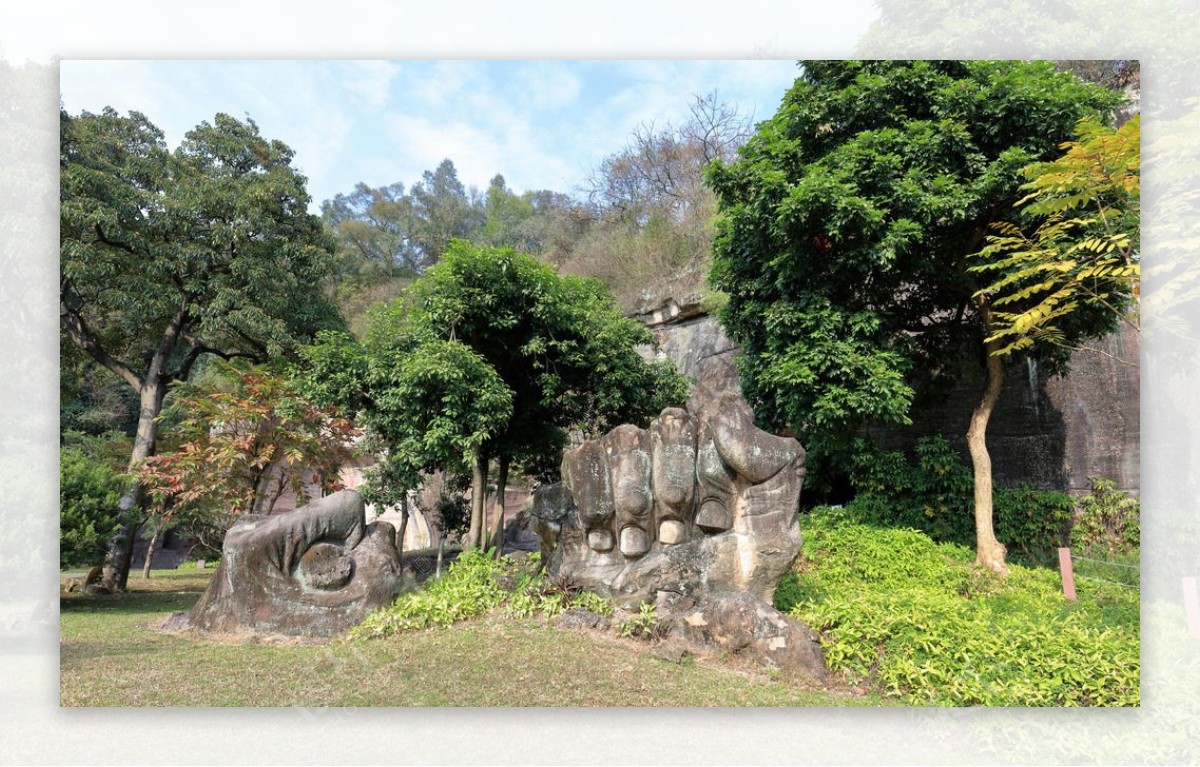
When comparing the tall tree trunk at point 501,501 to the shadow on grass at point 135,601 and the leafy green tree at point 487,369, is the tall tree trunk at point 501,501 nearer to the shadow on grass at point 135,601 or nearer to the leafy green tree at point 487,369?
the leafy green tree at point 487,369

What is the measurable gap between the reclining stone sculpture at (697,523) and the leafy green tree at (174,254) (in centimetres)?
459

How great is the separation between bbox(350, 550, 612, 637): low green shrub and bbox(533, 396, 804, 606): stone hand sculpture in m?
0.16

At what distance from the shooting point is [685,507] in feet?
17.3

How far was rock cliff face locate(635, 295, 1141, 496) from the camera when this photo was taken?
302 inches

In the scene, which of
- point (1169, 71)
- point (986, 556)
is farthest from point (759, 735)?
point (1169, 71)

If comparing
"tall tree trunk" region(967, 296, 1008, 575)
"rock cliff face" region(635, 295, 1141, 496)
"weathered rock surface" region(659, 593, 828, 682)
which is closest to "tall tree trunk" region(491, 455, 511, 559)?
"rock cliff face" region(635, 295, 1141, 496)

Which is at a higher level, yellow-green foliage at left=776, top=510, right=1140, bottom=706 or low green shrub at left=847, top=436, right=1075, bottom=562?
low green shrub at left=847, top=436, right=1075, bottom=562

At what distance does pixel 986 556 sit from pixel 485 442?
17.6 feet

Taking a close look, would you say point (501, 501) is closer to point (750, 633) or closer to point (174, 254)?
point (750, 633)

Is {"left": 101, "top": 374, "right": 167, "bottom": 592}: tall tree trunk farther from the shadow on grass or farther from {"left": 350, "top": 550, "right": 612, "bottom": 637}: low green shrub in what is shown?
{"left": 350, "top": 550, "right": 612, "bottom": 637}: low green shrub

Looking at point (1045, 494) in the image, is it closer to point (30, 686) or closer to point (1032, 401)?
point (1032, 401)

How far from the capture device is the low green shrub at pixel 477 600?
5414 millimetres

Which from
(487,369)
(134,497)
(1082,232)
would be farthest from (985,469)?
(134,497)

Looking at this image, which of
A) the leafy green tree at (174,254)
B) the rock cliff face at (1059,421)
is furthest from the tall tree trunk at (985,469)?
the leafy green tree at (174,254)
